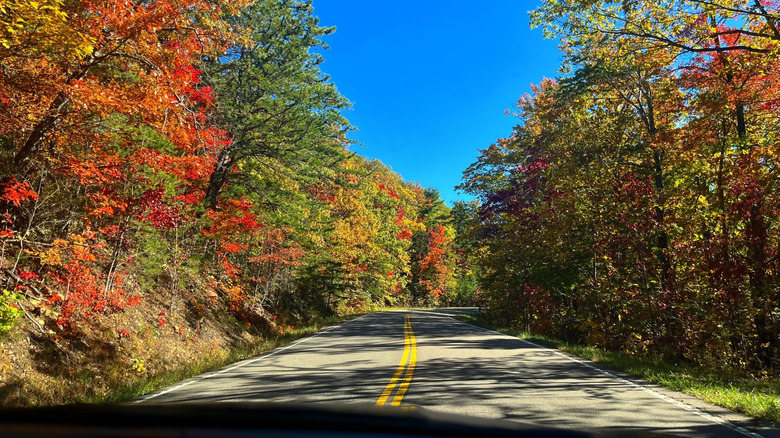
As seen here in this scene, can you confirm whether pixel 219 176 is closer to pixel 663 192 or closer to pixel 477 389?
pixel 477 389

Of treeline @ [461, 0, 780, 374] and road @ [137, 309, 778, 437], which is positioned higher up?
treeline @ [461, 0, 780, 374]

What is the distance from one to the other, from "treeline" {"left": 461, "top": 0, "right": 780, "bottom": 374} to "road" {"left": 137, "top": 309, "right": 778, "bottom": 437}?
432 cm

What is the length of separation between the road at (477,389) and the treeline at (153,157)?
13.7ft

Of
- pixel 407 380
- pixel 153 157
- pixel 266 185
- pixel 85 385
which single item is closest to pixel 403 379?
pixel 407 380

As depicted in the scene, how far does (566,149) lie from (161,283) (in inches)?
614

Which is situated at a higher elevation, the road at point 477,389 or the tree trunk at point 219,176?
the tree trunk at point 219,176

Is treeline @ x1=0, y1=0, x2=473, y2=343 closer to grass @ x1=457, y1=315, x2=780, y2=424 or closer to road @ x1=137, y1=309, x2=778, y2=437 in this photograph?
road @ x1=137, y1=309, x2=778, y2=437

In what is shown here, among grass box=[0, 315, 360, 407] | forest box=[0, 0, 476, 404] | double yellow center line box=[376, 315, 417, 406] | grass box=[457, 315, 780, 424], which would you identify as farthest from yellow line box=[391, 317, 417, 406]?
forest box=[0, 0, 476, 404]

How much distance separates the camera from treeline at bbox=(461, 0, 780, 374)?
340 inches

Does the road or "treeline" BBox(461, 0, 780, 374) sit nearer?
the road

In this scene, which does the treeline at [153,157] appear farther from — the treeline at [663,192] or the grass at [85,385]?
the treeline at [663,192]

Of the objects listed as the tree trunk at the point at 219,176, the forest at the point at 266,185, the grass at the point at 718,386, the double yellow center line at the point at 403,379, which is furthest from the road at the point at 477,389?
the tree trunk at the point at 219,176

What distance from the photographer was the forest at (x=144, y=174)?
6.49 m

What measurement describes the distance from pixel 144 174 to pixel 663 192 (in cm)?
1425
